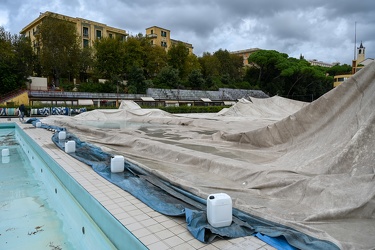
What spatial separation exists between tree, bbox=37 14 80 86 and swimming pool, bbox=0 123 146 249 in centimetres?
2939

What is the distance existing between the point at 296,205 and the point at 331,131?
188 cm

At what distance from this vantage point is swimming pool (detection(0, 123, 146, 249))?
3.27 meters

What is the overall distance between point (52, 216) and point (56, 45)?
109 ft

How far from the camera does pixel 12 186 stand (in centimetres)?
602

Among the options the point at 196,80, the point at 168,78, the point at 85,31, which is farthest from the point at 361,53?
the point at 85,31

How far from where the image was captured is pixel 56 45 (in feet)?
107

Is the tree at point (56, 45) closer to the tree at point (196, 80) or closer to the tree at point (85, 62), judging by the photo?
the tree at point (85, 62)

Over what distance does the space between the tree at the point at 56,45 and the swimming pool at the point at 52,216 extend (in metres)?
29.4

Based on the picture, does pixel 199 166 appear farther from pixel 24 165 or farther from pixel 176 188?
pixel 24 165

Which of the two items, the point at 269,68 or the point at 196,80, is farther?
the point at 269,68

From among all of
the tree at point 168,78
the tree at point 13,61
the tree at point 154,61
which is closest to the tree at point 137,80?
the tree at point 168,78

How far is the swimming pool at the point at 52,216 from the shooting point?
3.27 m

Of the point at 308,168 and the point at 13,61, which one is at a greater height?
the point at 13,61

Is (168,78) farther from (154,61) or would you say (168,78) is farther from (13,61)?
(13,61)
